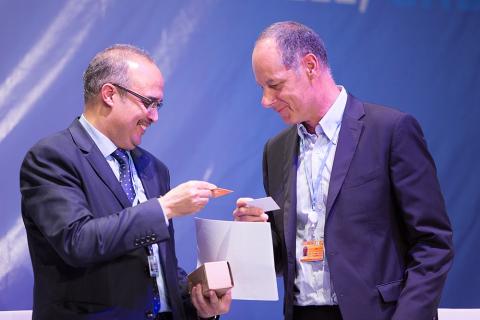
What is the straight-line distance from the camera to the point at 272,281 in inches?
94.7

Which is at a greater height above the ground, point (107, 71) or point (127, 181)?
point (107, 71)

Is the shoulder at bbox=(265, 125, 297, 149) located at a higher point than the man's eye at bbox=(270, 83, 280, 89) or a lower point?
lower

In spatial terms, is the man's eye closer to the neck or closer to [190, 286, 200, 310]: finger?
the neck

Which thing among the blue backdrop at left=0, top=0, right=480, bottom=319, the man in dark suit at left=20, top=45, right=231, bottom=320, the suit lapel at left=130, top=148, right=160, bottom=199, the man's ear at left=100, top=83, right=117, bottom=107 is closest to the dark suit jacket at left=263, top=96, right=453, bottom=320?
the man in dark suit at left=20, top=45, right=231, bottom=320

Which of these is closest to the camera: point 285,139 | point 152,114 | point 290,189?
point 290,189

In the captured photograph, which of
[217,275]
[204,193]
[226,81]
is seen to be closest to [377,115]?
[204,193]

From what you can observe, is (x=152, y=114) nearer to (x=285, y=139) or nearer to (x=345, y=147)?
(x=285, y=139)

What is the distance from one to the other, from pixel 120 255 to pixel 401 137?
3.48ft

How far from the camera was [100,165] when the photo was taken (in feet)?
7.72

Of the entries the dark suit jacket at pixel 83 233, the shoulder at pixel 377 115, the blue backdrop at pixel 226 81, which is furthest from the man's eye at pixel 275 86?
the blue backdrop at pixel 226 81

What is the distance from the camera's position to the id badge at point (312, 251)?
7.61ft

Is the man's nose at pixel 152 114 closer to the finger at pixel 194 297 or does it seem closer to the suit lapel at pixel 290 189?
the suit lapel at pixel 290 189

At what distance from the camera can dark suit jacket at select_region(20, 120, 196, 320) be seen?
213cm

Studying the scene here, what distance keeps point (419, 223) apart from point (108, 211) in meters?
1.09
